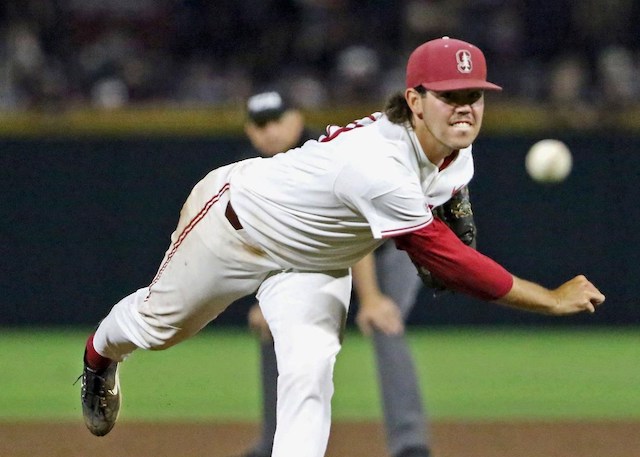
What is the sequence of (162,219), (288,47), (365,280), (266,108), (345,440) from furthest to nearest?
(288,47), (162,219), (345,440), (266,108), (365,280)

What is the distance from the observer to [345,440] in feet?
19.5

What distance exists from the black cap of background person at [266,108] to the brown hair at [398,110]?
1199 millimetres

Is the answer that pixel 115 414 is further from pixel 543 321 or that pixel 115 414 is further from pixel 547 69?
pixel 547 69

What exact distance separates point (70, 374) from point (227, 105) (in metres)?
2.83

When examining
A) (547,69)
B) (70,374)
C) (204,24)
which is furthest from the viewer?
(204,24)

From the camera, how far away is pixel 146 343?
4469 millimetres

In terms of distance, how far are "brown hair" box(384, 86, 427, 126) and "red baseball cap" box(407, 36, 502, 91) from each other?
12 centimetres

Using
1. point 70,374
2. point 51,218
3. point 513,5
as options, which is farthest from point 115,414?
point 513,5

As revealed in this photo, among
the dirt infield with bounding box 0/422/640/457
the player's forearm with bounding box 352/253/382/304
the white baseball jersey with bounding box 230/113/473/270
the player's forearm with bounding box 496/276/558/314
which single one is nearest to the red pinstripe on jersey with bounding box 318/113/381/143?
the white baseball jersey with bounding box 230/113/473/270

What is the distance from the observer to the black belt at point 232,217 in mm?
4230

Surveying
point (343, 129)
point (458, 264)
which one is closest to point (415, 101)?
point (343, 129)

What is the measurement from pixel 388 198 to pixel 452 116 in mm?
354

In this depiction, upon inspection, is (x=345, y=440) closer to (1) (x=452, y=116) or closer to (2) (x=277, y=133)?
(2) (x=277, y=133)

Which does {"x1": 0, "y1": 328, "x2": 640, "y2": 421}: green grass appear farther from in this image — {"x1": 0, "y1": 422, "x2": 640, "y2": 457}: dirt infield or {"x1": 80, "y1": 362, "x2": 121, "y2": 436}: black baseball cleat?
{"x1": 80, "y1": 362, "x2": 121, "y2": 436}: black baseball cleat
